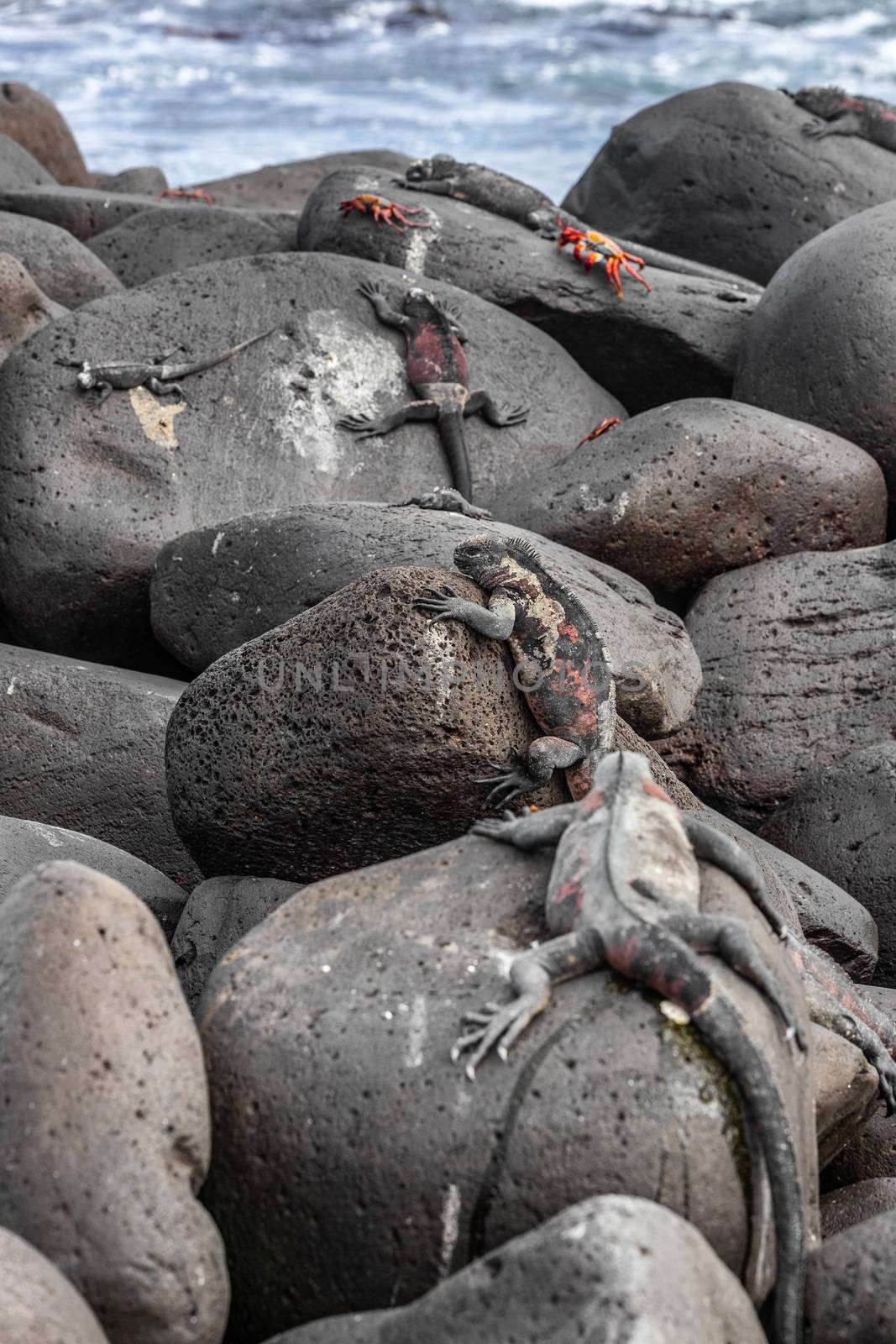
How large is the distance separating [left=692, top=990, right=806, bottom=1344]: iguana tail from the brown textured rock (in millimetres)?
11997

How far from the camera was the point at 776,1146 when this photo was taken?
10.2 feet

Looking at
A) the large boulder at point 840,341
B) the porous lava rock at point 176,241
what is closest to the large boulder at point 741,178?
the large boulder at point 840,341

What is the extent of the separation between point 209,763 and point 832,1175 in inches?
89.4

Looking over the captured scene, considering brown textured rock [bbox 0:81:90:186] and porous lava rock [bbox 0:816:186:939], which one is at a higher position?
brown textured rock [bbox 0:81:90:186]

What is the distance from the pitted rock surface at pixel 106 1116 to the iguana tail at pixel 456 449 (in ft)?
13.9

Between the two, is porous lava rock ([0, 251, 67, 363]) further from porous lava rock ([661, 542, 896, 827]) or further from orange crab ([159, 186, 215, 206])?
porous lava rock ([661, 542, 896, 827])

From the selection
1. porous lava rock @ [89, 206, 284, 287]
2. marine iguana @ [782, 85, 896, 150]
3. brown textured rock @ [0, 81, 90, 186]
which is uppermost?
marine iguana @ [782, 85, 896, 150]

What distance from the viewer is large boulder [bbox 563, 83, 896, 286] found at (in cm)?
1009

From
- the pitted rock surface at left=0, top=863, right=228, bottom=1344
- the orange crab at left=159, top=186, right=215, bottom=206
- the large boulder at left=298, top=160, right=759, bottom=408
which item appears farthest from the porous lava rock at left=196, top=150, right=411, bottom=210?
the pitted rock surface at left=0, top=863, right=228, bottom=1344

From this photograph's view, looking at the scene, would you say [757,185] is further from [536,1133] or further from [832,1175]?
[536,1133]

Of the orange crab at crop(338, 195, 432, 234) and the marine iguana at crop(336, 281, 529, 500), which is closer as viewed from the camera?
the marine iguana at crop(336, 281, 529, 500)

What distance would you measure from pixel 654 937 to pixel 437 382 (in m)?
4.69

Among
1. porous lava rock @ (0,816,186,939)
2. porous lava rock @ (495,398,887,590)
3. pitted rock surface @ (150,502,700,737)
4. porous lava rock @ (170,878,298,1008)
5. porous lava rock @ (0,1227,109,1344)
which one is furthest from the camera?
porous lava rock @ (495,398,887,590)

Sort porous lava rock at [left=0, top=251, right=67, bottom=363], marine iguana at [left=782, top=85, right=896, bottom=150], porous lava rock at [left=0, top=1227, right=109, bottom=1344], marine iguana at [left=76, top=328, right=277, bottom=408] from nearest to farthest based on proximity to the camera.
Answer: porous lava rock at [left=0, top=1227, right=109, bottom=1344]
marine iguana at [left=76, top=328, right=277, bottom=408]
porous lava rock at [left=0, top=251, right=67, bottom=363]
marine iguana at [left=782, top=85, right=896, bottom=150]
